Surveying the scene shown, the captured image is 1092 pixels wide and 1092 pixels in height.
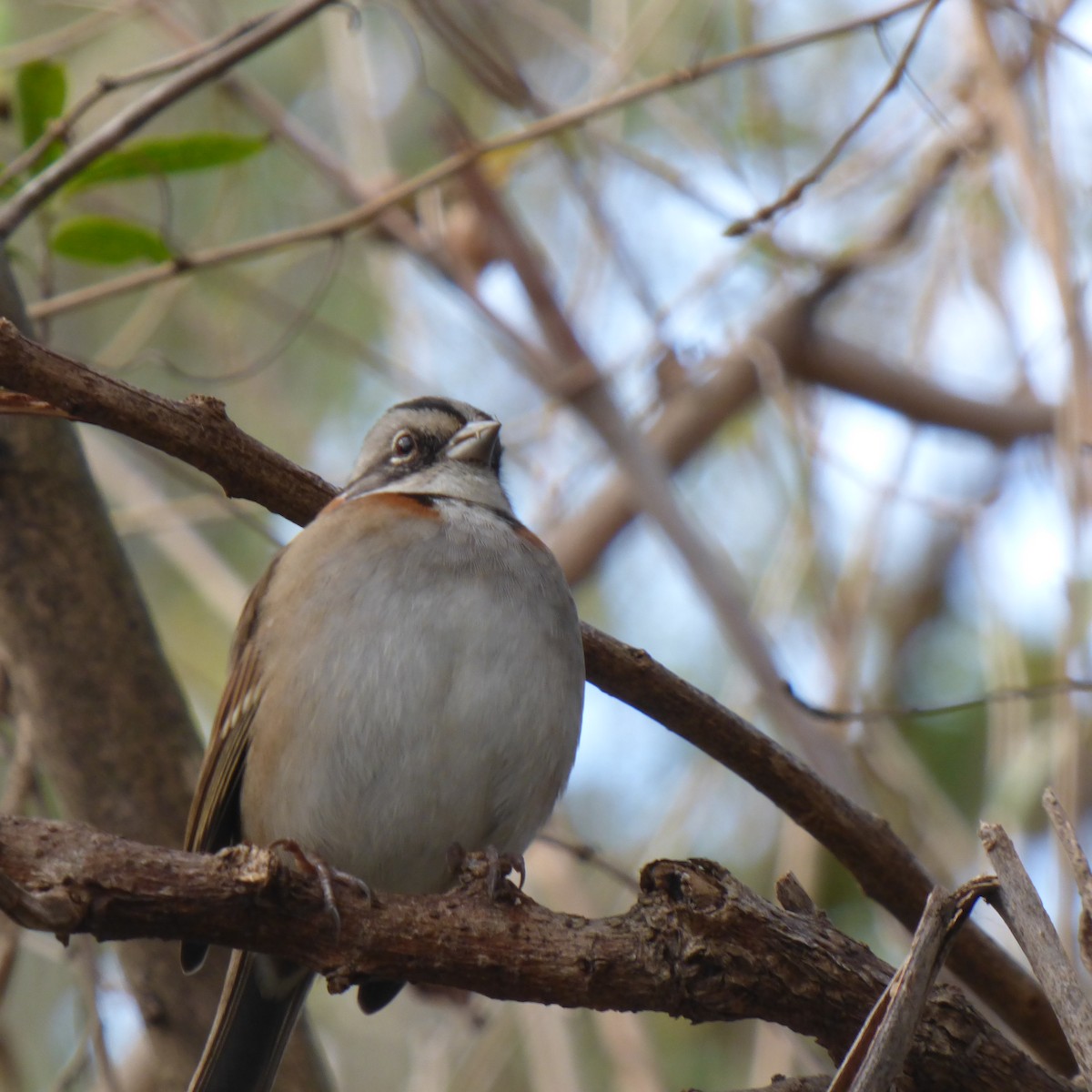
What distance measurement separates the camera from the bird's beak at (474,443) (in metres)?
4.73

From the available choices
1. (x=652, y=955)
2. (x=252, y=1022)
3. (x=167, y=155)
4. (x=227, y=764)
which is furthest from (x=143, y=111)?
(x=652, y=955)

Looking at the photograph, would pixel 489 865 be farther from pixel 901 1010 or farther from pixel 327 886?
pixel 901 1010

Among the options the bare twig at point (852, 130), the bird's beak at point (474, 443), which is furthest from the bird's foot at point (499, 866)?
the bare twig at point (852, 130)

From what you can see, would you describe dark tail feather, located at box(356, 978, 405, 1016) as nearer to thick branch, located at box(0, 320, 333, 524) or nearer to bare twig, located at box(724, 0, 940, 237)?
A: thick branch, located at box(0, 320, 333, 524)

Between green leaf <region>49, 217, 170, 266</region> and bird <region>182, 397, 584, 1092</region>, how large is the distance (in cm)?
105

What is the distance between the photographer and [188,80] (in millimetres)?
4094

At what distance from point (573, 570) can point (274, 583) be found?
8.67 ft

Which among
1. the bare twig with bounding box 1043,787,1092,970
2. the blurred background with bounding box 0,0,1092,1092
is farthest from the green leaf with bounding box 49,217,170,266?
the bare twig with bounding box 1043,787,1092,970

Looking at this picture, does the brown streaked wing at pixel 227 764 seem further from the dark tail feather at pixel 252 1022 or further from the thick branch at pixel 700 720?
the thick branch at pixel 700 720

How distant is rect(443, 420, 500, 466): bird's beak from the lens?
186 inches

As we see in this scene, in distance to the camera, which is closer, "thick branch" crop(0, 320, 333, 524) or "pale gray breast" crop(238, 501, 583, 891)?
"thick branch" crop(0, 320, 333, 524)

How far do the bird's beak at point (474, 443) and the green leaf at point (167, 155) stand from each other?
1099 millimetres

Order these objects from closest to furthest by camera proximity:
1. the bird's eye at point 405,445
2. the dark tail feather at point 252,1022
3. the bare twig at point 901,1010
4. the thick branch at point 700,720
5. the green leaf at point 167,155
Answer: the bare twig at point 901,1010
the thick branch at point 700,720
the dark tail feather at point 252,1022
the green leaf at point 167,155
the bird's eye at point 405,445

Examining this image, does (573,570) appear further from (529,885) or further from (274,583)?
(274,583)
